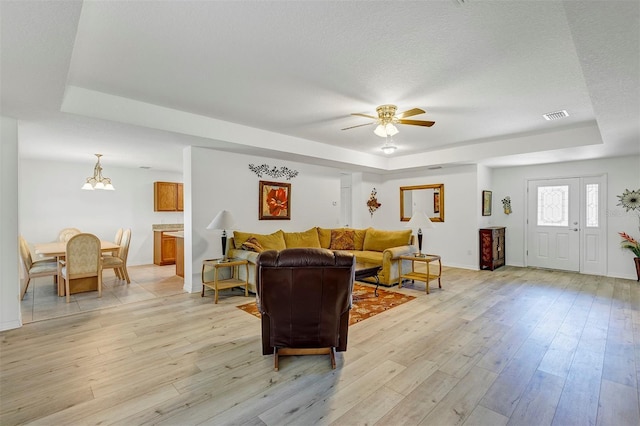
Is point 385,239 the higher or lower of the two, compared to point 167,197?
lower

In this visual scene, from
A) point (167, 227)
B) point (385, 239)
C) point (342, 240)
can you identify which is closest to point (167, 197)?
point (167, 227)

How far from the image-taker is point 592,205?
617cm

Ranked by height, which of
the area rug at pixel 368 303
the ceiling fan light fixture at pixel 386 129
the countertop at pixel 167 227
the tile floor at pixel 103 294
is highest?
the ceiling fan light fixture at pixel 386 129

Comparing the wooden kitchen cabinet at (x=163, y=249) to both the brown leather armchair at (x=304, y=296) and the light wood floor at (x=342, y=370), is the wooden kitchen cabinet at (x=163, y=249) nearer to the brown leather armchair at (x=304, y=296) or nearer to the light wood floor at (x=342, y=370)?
the light wood floor at (x=342, y=370)

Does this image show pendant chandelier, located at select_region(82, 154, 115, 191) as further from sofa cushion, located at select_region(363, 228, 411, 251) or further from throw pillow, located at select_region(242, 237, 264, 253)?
sofa cushion, located at select_region(363, 228, 411, 251)

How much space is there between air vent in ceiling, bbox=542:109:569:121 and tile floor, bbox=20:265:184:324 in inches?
238

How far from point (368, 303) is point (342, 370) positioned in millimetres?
1840

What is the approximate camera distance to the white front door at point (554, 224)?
6375 millimetres

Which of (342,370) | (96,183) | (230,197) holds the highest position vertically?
(96,183)

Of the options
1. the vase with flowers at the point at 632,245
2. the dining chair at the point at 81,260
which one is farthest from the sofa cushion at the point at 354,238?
the vase with flowers at the point at 632,245

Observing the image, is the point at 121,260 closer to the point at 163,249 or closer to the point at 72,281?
the point at 72,281

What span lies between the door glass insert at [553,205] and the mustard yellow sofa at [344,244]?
3.39 metres

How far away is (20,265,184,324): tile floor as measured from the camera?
392cm

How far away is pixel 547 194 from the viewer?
6.74 m
